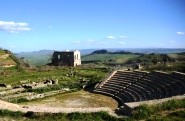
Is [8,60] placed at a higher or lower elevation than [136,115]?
higher

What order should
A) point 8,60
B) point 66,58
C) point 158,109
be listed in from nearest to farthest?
point 158,109
point 8,60
point 66,58

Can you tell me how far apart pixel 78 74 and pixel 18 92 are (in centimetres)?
1630

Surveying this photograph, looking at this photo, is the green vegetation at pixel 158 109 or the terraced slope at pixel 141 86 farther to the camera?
the terraced slope at pixel 141 86

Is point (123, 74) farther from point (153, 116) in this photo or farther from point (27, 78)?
point (153, 116)

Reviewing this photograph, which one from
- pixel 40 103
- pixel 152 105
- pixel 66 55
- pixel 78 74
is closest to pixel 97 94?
pixel 40 103

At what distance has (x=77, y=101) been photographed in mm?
31500

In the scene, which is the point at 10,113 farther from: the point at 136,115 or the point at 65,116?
the point at 136,115

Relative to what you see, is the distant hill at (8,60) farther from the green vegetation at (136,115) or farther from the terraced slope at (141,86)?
the green vegetation at (136,115)

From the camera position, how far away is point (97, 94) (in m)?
35.2

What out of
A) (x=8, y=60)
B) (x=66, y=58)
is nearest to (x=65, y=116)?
(x=8, y=60)

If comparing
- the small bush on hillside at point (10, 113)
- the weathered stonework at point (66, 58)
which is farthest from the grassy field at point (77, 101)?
the weathered stonework at point (66, 58)

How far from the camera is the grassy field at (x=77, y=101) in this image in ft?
97.2

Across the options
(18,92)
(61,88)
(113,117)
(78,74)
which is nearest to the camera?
(113,117)

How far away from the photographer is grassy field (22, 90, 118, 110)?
2962 cm
